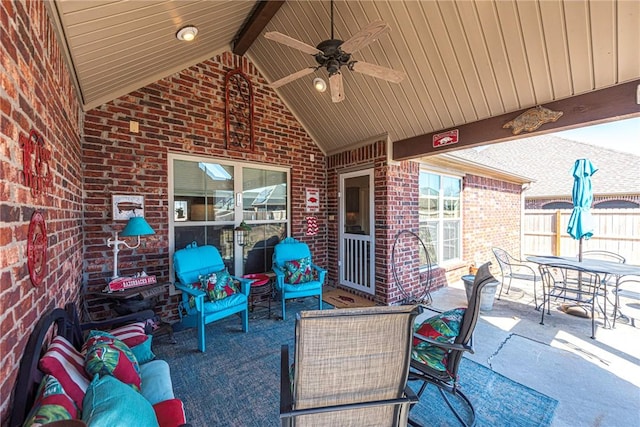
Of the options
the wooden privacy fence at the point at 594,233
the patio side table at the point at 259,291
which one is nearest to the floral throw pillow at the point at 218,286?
the patio side table at the point at 259,291

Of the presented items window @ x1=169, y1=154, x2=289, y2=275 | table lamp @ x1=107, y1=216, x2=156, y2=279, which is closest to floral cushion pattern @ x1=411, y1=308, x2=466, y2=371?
table lamp @ x1=107, y1=216, x2=156, y2=279

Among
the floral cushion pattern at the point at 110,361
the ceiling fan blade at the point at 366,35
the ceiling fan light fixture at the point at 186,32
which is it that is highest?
the ceiling fan light fixture at the point at 186,32

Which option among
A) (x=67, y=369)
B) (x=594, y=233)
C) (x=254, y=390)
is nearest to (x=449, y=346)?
(x=254, y=390)

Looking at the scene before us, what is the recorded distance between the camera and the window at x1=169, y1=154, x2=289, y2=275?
11.2ft

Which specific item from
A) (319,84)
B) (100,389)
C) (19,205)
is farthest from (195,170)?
(100,389)

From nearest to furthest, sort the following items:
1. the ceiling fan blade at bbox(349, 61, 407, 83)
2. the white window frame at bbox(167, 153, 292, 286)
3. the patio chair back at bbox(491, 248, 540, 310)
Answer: the ceiling fan blade at bbox(349, 61, 407, 83)
the white window frame at bbox(167, 153, 292, 286)
the patio chair back at bbox(491, 248, 540, 310)

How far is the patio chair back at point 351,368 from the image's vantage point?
3.99 feet

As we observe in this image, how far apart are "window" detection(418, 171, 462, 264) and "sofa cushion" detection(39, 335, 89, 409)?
438 cm

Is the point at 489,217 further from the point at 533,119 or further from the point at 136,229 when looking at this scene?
the point at 136,229

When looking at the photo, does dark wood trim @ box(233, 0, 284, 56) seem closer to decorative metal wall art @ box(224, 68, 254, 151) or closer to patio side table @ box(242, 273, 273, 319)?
decorative metal wall art @ box(224, 68, 254, 151)

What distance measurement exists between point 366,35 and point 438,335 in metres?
2.22

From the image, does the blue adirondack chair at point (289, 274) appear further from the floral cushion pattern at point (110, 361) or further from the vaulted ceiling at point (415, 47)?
the vaulted ceiling at point (415, 47)

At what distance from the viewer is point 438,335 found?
1830 mm

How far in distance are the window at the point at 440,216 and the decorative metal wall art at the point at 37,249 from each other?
4.44 meters
